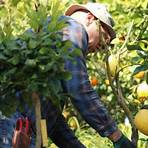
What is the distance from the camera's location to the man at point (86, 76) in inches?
111

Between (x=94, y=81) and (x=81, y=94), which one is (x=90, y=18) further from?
(x=94, y=81)

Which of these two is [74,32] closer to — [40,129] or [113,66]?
[113,66]

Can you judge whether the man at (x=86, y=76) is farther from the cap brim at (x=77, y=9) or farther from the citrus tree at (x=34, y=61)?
the citrus tree at (x=34, y=61)

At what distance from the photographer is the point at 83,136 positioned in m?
4.83

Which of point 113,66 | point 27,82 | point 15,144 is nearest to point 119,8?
point 113,66

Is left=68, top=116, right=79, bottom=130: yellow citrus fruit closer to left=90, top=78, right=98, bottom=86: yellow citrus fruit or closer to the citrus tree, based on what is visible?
left=90, top=78, right=98, bottom=86: yellow citrus fruit

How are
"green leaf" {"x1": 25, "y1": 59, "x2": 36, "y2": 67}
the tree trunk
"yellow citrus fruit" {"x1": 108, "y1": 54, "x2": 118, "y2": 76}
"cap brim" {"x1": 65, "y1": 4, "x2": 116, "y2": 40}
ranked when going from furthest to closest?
"cap brim" {"x1": 65, "y1": 4, "x2": 116, "y2": 40}, "yellow citrus fruit" {"x1": 108, "y1": 54, "x2": 118, "y2": 76}, the tree trunk, "green leaf" {"x1": 25, "y1": 59, "x2": 36, "y2": 67}

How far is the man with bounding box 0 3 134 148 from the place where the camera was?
2.81 metres

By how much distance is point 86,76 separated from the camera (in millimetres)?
2848

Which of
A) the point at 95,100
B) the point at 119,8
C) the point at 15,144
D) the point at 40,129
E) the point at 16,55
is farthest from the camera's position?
the point at 119,8

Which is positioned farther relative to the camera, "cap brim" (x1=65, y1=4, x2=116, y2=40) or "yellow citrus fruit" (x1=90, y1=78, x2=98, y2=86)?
"yellow citrus fruit" (x1=90, y1=78, x2=98, y2=86)

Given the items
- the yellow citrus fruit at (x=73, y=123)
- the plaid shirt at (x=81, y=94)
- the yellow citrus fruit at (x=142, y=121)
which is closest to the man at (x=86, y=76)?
the plaid shirt at (x=81, y=94)

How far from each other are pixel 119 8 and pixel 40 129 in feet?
9.88

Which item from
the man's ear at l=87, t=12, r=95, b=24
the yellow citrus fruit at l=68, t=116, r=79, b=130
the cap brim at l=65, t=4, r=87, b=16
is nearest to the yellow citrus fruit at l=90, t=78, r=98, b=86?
the yellow citrus fruit at l=68, t=116, r=79, b=130
